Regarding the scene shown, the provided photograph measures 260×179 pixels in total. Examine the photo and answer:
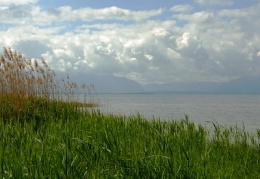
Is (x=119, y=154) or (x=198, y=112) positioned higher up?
(x=119, y=154)

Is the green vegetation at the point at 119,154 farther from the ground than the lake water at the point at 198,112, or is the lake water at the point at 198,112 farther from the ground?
the green vegetation at the point at 119,154

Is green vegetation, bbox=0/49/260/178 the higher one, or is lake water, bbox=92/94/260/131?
green vegetation, bbox=0/49/260/178

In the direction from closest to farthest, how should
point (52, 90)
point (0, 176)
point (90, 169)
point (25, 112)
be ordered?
point (0, 176) → point (90, 169) → point (25, 112) → point (52, 90)

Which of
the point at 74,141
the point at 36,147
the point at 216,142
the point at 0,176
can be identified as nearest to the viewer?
the point at 0,176

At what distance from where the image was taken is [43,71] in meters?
16.7

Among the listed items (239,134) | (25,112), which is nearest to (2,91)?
(25,112)

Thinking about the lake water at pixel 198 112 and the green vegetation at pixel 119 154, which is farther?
the lake water at pixel 198 112

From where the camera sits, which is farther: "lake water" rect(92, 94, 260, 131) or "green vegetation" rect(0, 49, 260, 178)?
"lake water" rect(92, 94, 260, 131)

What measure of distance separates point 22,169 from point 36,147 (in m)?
1.56

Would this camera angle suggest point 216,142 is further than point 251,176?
Yes

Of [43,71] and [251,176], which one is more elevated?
[43,71]

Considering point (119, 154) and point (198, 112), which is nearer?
point (119, 154)

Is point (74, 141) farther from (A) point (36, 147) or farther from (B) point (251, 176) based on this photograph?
(B) point (251, 176)

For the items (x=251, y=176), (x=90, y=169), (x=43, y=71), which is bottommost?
(x=251, y=176)
